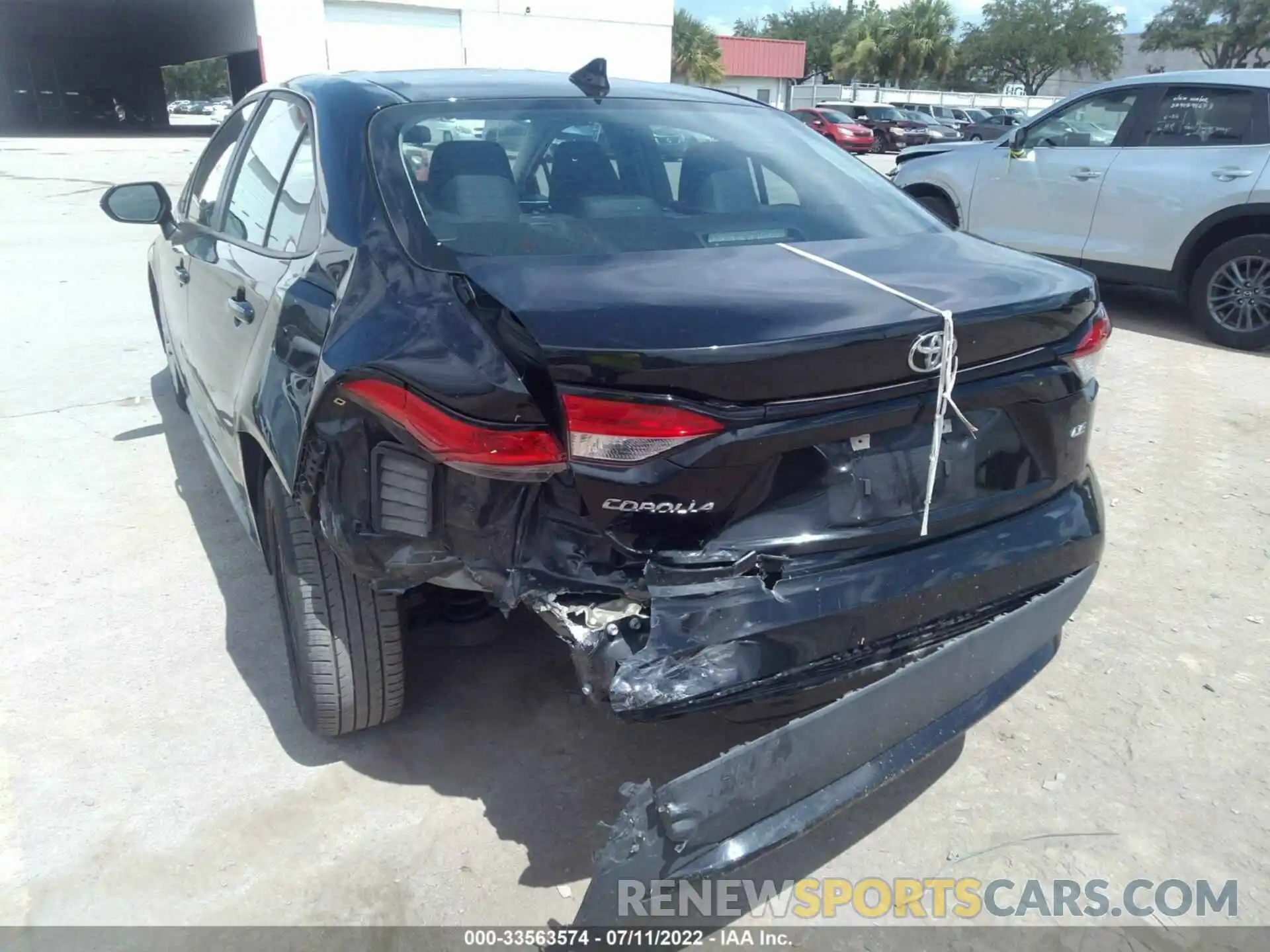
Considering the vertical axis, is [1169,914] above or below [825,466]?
below

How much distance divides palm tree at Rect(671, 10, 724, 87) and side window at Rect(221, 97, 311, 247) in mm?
41949

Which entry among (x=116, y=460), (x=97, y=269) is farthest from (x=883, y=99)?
(x=116, y=460)

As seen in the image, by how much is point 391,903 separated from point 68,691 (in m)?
1.39

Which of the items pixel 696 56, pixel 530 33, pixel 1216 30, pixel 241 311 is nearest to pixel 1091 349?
pixel 241 311

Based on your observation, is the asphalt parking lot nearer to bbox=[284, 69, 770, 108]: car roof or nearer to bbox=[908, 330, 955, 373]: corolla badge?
bbox=[908, 330, 955, 373]: corolla badge

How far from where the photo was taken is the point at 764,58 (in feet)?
168

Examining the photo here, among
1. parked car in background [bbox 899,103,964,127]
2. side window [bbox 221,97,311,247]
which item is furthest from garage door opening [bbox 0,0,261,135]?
side window [bbox 221,97,311,247]

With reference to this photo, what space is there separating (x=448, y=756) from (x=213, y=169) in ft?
8.70

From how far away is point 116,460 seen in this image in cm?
459

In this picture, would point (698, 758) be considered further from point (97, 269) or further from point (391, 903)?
point (97, 269)

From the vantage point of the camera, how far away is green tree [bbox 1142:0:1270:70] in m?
47.5

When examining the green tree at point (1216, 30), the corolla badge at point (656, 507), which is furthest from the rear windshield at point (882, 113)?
the green tree at point (1216, 30)

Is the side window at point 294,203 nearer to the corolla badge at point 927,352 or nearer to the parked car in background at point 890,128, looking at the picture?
the corolla badge at point 927,352

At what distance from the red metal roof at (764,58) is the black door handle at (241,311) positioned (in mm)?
51286
